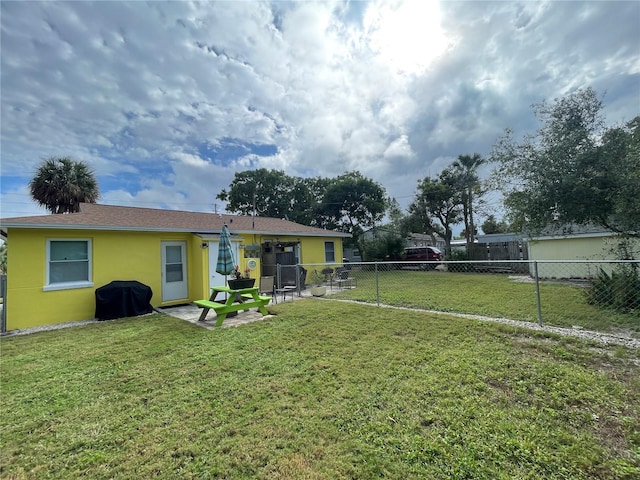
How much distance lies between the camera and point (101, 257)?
7.97 metres

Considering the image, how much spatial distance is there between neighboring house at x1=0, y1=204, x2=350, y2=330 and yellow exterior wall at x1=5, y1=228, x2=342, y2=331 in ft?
0.05

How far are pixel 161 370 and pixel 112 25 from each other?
8.36 meters

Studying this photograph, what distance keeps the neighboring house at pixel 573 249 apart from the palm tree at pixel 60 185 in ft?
71.8

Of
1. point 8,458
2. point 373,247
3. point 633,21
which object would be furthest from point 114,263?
point 373,247

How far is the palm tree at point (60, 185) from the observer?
13.2 metres

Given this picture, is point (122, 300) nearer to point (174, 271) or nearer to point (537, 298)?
point (174, 271)

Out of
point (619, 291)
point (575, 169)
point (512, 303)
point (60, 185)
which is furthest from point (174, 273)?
point (619, 291)

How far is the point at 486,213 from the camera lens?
864 inches

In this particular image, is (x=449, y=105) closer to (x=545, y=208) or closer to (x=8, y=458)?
(x=545, y=208)

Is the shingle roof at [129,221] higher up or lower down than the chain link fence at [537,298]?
higher up

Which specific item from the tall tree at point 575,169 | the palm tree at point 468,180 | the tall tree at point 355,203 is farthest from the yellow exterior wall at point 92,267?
the palm tree at point 468,180

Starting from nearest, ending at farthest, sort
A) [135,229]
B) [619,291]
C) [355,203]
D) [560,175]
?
[619,291] < [560,175] < [135,229] < [355,203]

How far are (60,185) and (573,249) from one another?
25.7 meters

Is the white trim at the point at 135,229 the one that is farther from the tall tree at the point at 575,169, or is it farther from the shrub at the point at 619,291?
the shrub at the point at 619,291
